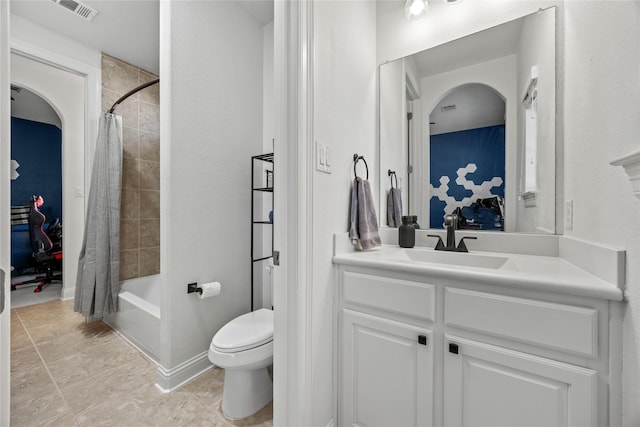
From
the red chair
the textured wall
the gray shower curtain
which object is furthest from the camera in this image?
the red chair

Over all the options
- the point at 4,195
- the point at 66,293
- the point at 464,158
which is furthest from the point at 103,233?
the point at 464,158

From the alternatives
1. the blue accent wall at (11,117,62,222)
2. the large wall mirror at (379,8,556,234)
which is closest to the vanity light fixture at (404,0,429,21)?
the large wall mirror at (379,8,556,234)

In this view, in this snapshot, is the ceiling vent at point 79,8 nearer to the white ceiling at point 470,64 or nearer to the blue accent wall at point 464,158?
the white ceiling at point 470,64

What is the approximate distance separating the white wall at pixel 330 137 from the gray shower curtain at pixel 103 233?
6.84ft

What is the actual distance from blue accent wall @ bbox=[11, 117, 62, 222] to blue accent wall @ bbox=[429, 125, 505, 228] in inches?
234

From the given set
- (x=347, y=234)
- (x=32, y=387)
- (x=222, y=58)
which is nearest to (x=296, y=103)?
(x=347, y=234)

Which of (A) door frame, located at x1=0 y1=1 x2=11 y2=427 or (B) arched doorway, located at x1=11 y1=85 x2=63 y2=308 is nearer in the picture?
(A) door frame, located at x1=0 y1=1 x2=11 y2=427

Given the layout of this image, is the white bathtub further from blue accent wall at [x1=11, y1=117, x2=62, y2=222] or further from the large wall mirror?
blue accent wall at [x1=11, y1=117, x2=62, y2=222]

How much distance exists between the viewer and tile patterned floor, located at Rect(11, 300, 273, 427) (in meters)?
1.34

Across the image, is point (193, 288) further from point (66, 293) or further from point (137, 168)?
point (66, 293)

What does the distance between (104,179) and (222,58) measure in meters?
1.50

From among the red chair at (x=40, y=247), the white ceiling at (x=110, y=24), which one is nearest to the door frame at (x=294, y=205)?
the white ceiling at (x=110, y=24)

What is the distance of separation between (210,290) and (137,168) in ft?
5.99

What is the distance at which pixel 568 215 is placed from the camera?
3.67ft
